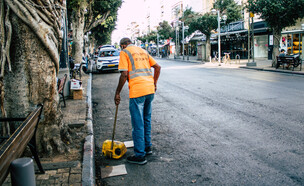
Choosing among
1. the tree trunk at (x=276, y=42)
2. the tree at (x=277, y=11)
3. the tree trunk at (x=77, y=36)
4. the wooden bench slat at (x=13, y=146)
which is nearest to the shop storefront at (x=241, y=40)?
the tree trunk at (x=276, y=42)

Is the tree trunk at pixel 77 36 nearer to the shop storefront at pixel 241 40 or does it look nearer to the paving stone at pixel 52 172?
the paving stone at pixel 52 172

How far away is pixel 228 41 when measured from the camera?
35156 mm

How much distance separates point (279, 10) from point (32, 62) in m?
17.1

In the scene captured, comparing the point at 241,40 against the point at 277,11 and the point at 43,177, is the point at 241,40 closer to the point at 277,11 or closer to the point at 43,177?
the point at 277,11

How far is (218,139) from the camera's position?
17.0 ft

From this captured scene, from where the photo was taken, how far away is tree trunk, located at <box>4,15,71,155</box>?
3.98 meters

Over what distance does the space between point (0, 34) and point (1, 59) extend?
12.9 inches

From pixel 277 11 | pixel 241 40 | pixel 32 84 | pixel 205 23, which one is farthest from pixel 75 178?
pixel 241 40

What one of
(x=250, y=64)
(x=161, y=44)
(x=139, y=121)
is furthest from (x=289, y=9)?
(x=161, y=44)

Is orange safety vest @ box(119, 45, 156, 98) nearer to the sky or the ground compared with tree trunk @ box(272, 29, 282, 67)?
nearer to the ground

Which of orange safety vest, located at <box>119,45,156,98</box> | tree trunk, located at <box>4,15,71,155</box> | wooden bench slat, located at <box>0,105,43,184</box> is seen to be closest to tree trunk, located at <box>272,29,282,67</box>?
orange safety vest, located at <box>119,45,156,98</box>

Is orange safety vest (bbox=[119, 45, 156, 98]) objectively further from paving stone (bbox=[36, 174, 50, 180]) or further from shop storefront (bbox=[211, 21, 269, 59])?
shop storefront (bbox=[211, 21, 269, 59])

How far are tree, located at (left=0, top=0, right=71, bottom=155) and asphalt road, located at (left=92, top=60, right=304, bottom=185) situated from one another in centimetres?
92

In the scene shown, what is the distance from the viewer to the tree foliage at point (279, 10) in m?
17.5
